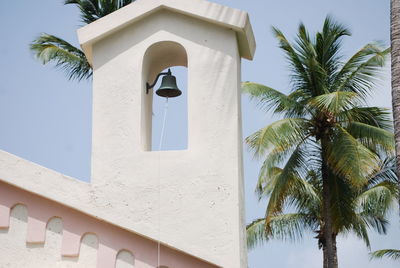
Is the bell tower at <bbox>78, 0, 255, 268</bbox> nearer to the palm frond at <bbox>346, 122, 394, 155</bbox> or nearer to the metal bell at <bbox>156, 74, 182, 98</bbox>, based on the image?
the metal bell at <bbox>156, 74, 182, 98</bbox>

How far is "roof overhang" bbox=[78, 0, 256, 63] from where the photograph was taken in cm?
716

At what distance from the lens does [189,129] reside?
6980mm

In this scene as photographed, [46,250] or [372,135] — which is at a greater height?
[372,135]

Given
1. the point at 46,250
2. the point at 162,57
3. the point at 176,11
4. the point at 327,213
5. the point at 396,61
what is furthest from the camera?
the point at 327,213

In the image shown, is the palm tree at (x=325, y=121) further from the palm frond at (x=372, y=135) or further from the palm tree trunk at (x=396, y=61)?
the palm tree trunk at (x=396, y=61)

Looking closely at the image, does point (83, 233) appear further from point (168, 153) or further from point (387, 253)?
point (387, 253)

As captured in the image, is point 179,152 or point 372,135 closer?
point 179,152

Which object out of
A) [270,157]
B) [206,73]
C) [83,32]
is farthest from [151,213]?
[270,157]

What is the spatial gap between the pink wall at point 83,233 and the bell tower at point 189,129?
115 millimetres

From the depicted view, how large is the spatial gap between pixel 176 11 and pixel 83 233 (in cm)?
250

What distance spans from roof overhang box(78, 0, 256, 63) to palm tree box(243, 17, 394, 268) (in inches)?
454

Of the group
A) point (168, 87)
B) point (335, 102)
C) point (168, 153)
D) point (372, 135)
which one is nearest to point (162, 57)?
point (168, 87)

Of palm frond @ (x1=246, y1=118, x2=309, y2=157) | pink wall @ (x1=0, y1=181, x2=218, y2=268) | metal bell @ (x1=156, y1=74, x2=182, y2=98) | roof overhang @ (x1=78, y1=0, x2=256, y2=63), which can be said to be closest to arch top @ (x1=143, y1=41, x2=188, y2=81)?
metal bell @ (x1=156, y1=74, x2=182, y2=98)

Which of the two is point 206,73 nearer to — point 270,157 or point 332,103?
point 332,103
